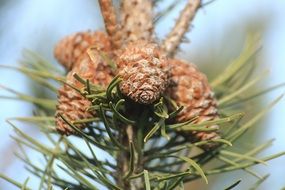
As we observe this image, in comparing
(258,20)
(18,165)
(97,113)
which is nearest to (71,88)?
(97,113)

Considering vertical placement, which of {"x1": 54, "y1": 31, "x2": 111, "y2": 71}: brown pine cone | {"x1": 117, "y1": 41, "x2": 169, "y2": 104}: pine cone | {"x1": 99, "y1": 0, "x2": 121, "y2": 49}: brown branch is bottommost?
{"x1": 117, "y1": 41, "x2": 169, "y2": 104}: pine cone

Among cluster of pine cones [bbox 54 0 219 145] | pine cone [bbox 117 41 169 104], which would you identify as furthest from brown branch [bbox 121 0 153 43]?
pine cone [bbox 117 41 169 104]

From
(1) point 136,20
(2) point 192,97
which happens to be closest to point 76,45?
(1) point 136,20

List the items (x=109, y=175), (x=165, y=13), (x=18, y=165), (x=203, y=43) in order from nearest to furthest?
(x=109, y=175)
(x=165, y=13)
(x=18, y=165)
(x=203, y=43)

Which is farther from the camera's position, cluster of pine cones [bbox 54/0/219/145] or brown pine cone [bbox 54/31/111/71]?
brown pine cone [bbox 54/31/111/71]

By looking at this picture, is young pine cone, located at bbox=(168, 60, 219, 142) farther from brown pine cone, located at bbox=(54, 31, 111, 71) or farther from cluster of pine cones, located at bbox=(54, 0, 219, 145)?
brown pine cone, located at bbox=(54, 31, 111, 71)

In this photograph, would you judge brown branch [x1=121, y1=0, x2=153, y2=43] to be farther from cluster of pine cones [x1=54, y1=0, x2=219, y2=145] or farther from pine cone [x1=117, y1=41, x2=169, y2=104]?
pine cone [x1=117, y1=41, x2=169, y2=104]

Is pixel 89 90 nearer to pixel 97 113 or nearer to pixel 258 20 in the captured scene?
pixel 97 113

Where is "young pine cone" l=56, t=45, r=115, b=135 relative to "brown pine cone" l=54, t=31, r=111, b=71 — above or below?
below
